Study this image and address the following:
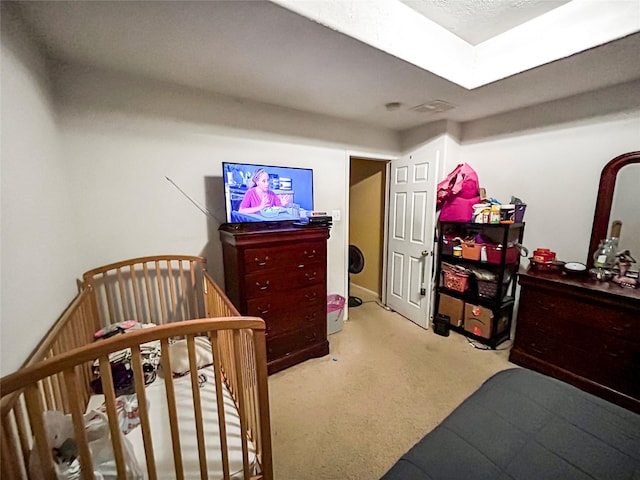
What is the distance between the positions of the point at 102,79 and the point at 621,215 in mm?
3758

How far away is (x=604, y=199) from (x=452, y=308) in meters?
1.46

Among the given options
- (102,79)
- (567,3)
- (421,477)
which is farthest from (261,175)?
(567,3)

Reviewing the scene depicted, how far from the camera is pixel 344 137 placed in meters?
2.76

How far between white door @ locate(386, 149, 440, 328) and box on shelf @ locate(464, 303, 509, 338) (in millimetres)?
376

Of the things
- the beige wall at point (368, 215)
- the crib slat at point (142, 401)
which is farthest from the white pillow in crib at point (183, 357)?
the beige wall at point (368, 215)

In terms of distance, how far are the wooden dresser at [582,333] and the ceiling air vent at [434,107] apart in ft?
5.05

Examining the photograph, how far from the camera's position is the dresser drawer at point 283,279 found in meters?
1.89

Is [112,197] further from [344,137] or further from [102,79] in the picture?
[344,137]

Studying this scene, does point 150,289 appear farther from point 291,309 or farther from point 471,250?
point 471,250

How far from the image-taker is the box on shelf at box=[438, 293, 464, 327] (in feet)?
8.58

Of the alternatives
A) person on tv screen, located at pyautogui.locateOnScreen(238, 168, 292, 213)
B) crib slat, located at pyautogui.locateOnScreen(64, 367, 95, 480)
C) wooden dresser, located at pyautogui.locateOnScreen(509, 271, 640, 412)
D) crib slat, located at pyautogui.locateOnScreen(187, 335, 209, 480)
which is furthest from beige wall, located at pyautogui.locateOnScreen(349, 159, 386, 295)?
crib slat, located at pyautogui.locateOnScreen(64, 367, 95, 480)

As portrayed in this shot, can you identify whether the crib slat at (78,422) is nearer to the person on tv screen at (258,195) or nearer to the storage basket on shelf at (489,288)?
the person on tv screen at (258,195)

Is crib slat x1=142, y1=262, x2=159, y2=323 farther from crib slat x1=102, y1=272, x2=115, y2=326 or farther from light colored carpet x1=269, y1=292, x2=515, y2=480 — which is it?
light colored carpet x1=269, y1=292, x2=515, y2=480

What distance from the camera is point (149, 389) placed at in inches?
52.9
